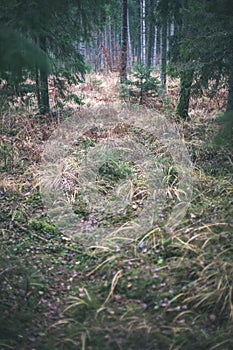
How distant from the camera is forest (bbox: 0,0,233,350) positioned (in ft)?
9.08

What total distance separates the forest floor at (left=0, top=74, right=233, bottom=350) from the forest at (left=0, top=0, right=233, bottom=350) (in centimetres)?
1

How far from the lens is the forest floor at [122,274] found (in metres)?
2.71

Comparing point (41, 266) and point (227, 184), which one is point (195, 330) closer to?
point (41, 266)

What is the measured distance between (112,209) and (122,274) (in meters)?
1.41

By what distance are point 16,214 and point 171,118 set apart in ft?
13.9

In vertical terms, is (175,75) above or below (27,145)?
above

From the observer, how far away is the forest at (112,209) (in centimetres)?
277

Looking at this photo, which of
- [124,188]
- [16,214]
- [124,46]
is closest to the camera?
[16,214]

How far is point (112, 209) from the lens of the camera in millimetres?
4656

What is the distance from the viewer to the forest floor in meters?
2.71

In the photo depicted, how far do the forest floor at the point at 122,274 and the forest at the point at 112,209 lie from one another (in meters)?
0.01

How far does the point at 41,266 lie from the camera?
3629 millimetres

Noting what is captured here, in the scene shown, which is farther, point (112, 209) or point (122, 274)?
point (112, 209)

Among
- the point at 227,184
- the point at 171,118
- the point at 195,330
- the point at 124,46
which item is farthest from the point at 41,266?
the point at 124,46
